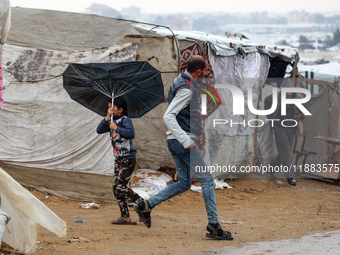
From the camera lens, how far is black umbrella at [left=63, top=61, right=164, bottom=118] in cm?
675

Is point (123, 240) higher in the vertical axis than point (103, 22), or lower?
lower

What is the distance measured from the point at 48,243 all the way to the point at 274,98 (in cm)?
700

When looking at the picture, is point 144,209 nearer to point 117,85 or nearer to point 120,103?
point 120,103

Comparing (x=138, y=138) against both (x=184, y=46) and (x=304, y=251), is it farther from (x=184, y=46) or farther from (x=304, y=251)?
(x=304, y=251)

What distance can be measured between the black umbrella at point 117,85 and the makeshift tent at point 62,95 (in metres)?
1.44

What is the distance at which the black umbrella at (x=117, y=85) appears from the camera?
6746 mm

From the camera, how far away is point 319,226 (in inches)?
281

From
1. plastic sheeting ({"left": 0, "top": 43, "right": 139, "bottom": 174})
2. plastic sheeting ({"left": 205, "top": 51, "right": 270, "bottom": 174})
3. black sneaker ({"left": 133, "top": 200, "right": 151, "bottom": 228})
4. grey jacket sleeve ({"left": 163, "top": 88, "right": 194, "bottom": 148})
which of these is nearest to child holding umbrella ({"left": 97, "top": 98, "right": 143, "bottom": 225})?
black sneaker ({"left": 133, "top": 200, "right": 151, "bottom": 228})

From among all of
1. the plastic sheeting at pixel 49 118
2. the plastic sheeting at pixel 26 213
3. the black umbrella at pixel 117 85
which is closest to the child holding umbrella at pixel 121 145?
the black umbrella at pixel 117 85

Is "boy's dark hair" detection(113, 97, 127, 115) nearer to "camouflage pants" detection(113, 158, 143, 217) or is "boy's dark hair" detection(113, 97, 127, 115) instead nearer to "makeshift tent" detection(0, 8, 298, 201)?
"camouflage pants" detection(113, 158, 143, 217)

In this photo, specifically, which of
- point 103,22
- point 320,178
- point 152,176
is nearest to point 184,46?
point 103,22

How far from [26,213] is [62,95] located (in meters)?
4.45

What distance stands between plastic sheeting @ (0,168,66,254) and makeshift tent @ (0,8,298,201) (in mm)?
3882

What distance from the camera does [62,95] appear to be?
8500 mm
